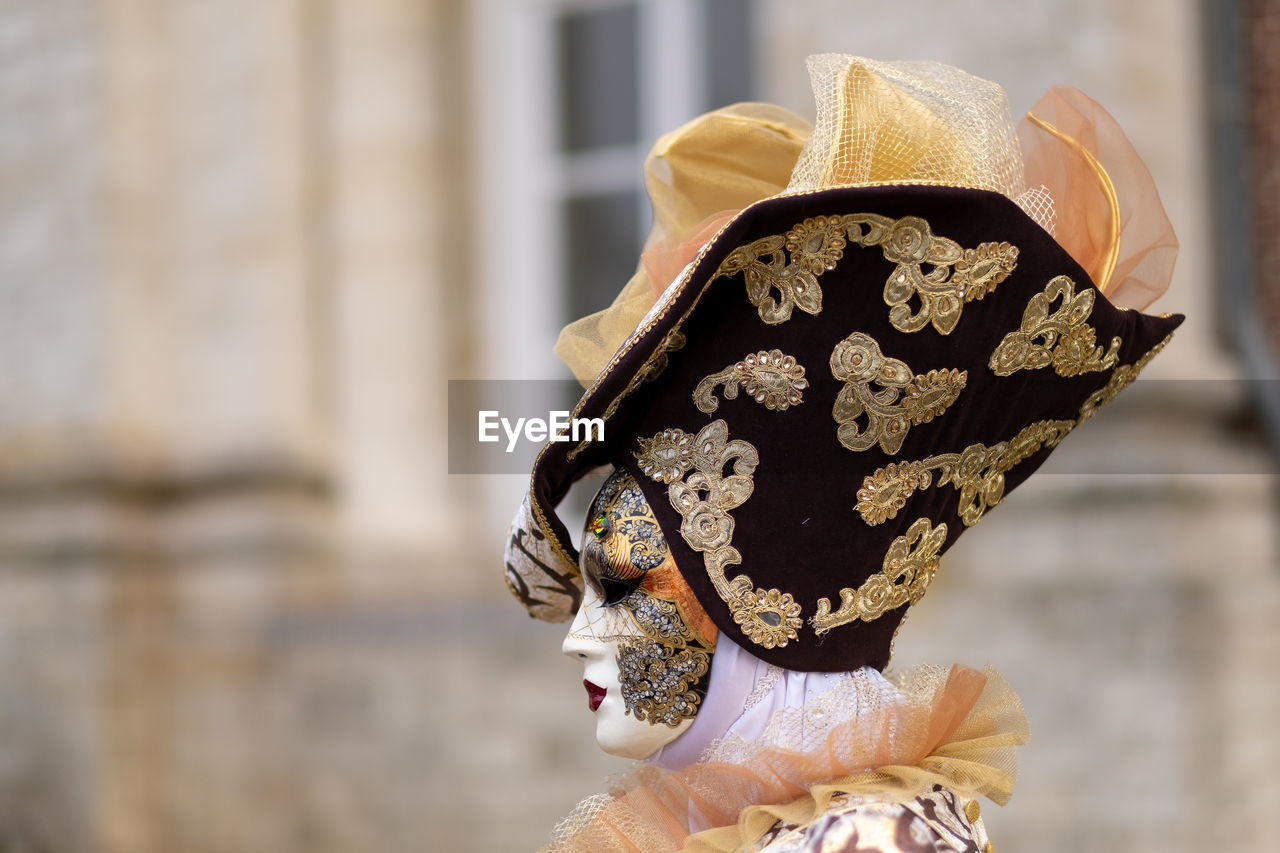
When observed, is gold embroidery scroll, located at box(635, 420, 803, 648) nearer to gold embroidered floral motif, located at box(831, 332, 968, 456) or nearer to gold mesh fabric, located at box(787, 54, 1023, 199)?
gold embroidered floral motif, located at box(831, 332, 968, 456)

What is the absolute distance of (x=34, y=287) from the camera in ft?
16.4

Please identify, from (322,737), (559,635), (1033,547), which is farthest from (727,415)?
(322,737)

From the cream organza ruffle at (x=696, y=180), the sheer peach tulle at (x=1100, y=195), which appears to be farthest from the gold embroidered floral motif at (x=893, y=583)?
the cream organza ruffle at (x=696, y=180)

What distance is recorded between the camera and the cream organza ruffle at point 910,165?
134 cm

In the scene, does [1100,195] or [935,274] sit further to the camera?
[1100,195]

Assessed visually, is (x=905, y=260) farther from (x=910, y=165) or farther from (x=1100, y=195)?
(x=1100, y=195)

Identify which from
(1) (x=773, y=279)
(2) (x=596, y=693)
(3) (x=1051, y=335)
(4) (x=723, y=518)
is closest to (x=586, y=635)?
(2) (x=596, y=693)

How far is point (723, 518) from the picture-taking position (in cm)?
136

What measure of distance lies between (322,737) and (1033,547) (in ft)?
8.46

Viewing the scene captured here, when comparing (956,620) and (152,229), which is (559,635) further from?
(152,229)

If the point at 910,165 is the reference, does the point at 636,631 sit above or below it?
below

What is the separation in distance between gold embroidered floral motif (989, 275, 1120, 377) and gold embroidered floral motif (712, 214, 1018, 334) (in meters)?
0.06

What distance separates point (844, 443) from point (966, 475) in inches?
6.4

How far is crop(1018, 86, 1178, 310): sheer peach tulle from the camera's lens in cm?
142
